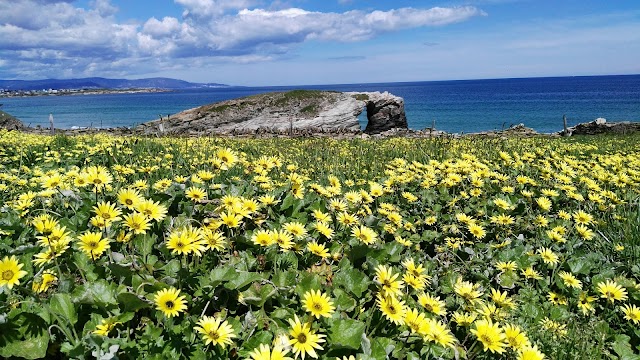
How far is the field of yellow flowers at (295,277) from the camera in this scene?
1965 millimetres

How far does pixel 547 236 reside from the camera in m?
4.45

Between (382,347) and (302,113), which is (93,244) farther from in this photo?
(302,113)

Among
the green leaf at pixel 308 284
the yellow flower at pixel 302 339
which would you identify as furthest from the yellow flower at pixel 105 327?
the green leaf at pixel 308 284

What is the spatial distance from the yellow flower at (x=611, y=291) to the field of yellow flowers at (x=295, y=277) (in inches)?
0.5

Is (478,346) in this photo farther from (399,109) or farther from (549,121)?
(549,121)

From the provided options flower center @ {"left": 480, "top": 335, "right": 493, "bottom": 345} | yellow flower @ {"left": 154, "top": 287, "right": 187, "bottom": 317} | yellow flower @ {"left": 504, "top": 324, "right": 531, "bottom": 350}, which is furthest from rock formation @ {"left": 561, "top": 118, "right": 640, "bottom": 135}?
yellow flower @ {"left": 154, "top": 287, "right": 187, "bottom": 317}

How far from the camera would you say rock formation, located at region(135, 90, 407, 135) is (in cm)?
3553

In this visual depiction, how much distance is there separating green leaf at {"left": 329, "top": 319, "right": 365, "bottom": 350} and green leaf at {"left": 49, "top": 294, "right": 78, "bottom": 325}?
120 centimetres

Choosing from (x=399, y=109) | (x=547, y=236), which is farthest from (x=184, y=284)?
(x=399, y=109)

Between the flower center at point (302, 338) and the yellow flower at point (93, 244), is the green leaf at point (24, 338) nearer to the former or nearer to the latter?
the yellow flower at point (93, 244)

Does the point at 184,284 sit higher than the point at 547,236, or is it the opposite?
the point at 184,284

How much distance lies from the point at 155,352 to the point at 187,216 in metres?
1.38

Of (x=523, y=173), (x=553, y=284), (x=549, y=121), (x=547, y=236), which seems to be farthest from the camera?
(x=549, y=121)

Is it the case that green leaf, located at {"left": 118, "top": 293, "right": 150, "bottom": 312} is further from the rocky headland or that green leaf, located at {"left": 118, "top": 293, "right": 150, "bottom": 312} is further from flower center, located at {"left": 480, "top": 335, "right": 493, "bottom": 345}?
the rocky headland
